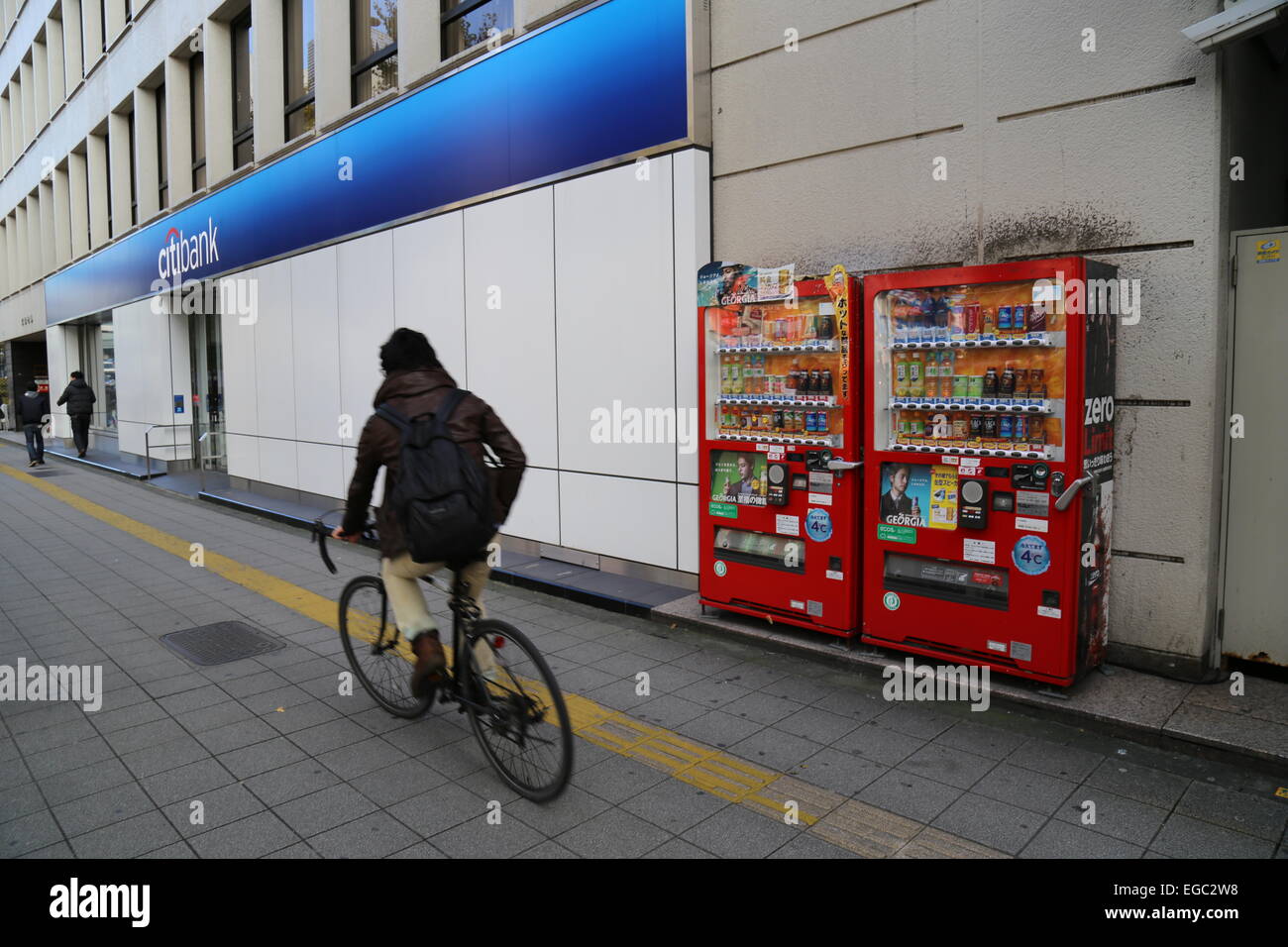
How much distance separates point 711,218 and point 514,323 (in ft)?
7.94

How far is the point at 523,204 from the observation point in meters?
8.27

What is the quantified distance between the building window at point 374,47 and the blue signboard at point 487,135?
72cm

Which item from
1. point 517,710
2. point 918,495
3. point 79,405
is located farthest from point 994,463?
point 79,405

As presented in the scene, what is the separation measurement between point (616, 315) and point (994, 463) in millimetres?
3662

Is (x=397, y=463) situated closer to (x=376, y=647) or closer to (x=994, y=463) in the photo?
(x=376, y=647)

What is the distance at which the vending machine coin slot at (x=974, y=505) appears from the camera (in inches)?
186

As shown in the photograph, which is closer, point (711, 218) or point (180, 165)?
point (711, 218)

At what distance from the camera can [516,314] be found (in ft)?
27.8

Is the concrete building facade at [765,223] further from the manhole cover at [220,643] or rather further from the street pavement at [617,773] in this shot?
the manhole cover at [220,643]

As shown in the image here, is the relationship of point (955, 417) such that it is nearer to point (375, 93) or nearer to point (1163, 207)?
point (1163, 207)

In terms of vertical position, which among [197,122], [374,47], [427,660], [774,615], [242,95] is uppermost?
[197,122]

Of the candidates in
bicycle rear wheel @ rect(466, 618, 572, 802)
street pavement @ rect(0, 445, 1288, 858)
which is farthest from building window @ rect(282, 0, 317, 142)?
bicycle rear wheel @ rect(466, 618, 572, 802)

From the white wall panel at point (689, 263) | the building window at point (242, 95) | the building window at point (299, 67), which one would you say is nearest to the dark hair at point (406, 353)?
the white wall panel at point (689, 263)
